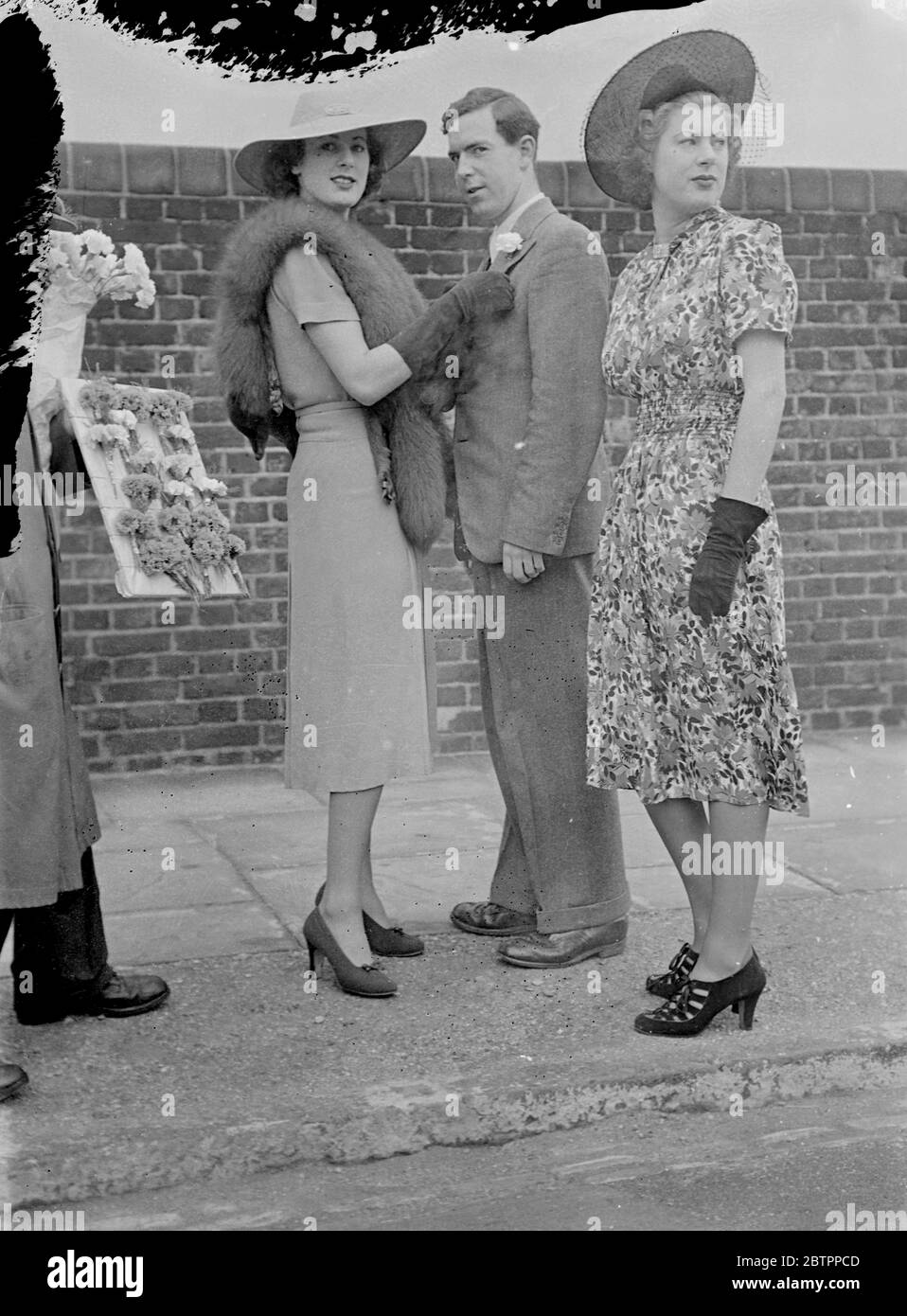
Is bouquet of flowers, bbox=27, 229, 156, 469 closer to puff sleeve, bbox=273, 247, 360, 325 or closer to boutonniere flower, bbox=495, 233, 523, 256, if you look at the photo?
puff sleeve, bbox=273, 247, 360, 325

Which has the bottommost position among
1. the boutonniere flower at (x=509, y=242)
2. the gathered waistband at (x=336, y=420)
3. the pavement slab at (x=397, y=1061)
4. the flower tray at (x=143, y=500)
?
the pavement slab at (x=397, y=1061)

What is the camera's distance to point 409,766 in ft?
14.6

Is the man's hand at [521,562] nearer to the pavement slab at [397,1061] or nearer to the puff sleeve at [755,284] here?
the puff sleeve at [755,284]

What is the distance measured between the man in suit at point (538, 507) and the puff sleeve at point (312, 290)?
424 mm

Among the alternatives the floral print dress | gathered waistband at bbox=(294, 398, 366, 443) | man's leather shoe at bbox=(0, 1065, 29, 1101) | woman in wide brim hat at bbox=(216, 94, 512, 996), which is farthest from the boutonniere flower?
man's leather shoe at bbox=(0, 1065, 29, 1101)

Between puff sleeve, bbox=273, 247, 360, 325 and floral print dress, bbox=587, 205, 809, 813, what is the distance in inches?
28.1

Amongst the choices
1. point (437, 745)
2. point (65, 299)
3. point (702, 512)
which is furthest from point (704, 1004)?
point (65, 299)

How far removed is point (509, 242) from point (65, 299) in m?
1.30

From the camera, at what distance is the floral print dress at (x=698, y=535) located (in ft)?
12.9

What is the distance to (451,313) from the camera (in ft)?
14.2

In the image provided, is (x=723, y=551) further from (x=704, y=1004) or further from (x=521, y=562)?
(x=704, y=1004)

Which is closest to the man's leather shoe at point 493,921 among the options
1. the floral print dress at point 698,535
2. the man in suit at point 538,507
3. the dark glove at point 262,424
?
the man in suit at point 538,507

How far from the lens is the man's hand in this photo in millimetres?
4539
